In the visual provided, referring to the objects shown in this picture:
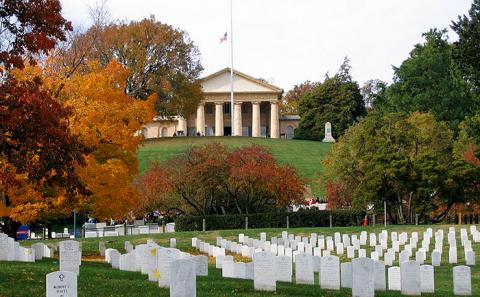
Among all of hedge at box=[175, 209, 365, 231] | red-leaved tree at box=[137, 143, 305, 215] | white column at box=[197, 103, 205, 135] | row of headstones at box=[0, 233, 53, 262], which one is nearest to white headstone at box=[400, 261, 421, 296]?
row of headstones at box=[0, 233, 53, 262]

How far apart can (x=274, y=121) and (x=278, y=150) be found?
30699 millimetres

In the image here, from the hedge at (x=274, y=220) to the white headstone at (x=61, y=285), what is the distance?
30.8m

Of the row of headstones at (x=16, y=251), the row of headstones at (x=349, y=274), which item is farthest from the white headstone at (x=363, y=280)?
the row of headstones at (x=16, y=251)

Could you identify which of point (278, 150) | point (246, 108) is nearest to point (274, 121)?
point (246, 108)

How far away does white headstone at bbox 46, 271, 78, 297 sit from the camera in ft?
35.3

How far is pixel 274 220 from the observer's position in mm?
43750

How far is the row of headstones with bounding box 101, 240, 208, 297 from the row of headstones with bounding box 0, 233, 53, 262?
6.80ft

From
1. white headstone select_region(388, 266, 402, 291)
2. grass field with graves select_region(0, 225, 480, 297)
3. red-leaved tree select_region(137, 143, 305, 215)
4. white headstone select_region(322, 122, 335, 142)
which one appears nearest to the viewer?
grass field with graves select_region(0, 225, 480, 297)

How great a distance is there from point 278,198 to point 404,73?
111 ft

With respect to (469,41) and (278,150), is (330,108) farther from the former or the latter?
(469,41)

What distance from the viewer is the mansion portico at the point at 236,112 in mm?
109062

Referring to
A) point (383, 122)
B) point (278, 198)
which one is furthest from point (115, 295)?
point (383, 122)

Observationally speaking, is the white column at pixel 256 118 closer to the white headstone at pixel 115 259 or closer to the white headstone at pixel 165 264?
the white headstone at pixel 115 259

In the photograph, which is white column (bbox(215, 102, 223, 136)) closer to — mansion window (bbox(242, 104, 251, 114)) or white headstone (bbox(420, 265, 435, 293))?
mansion window (bbox(242, 104, 251, 114))
